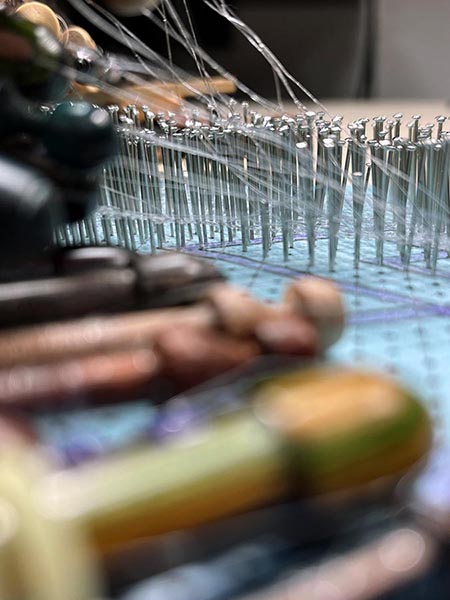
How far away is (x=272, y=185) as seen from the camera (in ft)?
2.16

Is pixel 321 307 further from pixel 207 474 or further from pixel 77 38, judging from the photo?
pixel 77 38

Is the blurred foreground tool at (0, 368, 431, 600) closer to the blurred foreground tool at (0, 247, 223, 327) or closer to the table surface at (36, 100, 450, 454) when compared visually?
the table surface at (36, 100, 450, 454)

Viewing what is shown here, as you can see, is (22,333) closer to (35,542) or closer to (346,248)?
(35,542)

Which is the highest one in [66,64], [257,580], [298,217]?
[66,64]

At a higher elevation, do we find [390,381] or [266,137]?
[266,137]

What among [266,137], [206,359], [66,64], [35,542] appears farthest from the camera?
[266,137]

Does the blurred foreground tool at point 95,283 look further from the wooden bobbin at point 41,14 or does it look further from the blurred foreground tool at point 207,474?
the wooden bobbin at point 41,14

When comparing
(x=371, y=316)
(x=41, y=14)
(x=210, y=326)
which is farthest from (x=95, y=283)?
(x=41, y=14)

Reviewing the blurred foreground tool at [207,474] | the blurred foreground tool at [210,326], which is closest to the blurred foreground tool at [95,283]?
the blurred foreground tool at [210,326]

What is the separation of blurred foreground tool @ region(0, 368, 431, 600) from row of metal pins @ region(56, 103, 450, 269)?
1.14 ft

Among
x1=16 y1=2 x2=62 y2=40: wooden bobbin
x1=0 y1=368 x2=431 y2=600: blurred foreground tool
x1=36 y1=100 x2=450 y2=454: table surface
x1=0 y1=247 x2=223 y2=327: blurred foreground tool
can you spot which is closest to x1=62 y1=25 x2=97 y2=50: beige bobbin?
x1=16 y1=2 x2=62 y2=40: wooden bobbin

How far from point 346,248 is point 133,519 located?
0.47m

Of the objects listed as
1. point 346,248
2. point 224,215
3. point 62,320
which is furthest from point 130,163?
point 62,320

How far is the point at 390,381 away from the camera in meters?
0.29
